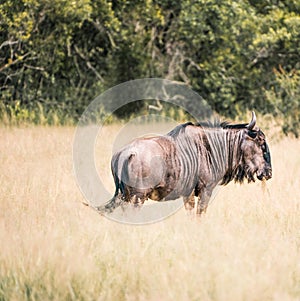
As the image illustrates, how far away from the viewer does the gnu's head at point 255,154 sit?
25.9 ft

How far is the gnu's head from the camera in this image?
7.89 m

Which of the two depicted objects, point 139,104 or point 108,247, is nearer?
point 108,247

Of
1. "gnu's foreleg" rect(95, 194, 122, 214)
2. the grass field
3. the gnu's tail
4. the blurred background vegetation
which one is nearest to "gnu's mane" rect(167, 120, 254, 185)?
the grass field

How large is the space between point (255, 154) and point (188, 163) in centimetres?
88

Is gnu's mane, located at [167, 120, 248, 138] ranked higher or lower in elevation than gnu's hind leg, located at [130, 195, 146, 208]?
higher

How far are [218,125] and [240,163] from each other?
1.59ft

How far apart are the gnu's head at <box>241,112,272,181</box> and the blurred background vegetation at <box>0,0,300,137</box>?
9.20 metres

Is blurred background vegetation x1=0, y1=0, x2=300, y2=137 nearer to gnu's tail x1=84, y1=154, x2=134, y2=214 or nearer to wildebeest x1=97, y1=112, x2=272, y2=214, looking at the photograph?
wildebeest x1=97, y1=112, x2=272, y2=214

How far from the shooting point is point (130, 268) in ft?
19.0

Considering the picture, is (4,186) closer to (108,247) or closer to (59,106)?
(108,247)

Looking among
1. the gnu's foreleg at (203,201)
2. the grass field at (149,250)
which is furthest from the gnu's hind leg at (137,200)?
the gnu's foreleg at (203,201)

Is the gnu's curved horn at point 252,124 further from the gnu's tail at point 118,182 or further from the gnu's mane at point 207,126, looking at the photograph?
the gnu's tail at point 118,182

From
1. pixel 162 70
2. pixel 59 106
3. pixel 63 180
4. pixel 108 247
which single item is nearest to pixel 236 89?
pixel 162 70

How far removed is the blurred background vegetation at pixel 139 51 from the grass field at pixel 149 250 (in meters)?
8.86
